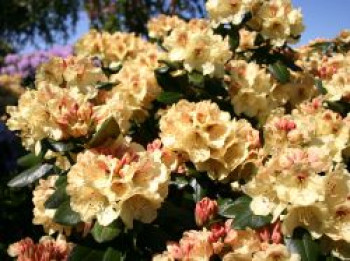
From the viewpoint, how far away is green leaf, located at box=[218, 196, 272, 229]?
157 cm

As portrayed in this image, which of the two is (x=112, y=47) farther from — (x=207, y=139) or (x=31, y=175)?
(x=207, y=139)

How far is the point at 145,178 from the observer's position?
1.58 metres

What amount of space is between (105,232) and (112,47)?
2.12 m

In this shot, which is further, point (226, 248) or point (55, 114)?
point (55, 114)

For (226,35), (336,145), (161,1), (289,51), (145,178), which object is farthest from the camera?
(161,1)

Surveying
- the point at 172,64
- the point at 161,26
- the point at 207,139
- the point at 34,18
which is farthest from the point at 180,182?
the point at 34,18

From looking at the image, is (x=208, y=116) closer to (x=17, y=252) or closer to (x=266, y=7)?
(x=17, y=252)

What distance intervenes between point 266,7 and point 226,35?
238mm

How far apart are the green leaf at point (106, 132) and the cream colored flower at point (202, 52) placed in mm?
807

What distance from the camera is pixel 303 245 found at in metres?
1.52

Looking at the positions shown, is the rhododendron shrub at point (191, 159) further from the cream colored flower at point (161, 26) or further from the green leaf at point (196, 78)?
the cream colored flower at point (161, 26)

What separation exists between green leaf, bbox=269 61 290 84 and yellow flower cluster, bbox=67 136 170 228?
3.95 ft

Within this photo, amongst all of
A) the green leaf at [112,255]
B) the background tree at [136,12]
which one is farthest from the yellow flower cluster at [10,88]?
the green leaf at [112,255]

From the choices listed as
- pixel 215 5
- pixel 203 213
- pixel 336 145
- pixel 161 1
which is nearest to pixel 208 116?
pixel 203 213
